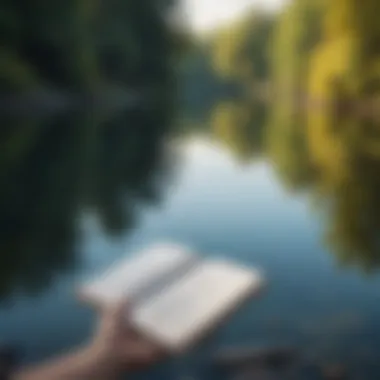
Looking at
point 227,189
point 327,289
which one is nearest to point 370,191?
point 227,189

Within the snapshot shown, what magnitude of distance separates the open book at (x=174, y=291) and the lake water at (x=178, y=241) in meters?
0.14

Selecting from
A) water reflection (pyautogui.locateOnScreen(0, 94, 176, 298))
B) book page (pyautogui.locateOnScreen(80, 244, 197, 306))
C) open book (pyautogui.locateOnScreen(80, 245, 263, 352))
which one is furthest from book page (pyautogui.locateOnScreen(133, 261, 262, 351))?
water reflection (pyautogui.locateOnScreen(0, 94, 176, 298))

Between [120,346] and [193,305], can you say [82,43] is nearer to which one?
[193,305]

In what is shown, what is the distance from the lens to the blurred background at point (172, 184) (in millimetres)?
4531

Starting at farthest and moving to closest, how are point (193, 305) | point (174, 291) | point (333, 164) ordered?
point (333, 164), point (174, 291), point (193, 305)

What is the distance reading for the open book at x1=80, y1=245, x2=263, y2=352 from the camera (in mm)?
4145

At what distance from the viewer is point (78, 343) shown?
13.5 feet

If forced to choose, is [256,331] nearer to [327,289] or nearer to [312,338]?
[312,338]

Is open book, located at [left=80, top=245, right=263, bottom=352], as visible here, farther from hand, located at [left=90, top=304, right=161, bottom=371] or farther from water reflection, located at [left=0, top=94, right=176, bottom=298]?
water reflection, located at [left=0, top=94, right=176, bottom=298]

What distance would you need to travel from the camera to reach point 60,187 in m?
9.23

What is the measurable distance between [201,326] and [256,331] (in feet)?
1.18

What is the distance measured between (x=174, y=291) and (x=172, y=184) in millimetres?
5550

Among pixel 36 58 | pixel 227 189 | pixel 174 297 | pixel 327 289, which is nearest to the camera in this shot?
Result: pixel 174 297

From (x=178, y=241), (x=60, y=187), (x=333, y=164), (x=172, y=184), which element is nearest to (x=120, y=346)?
(x=178, y=241)
